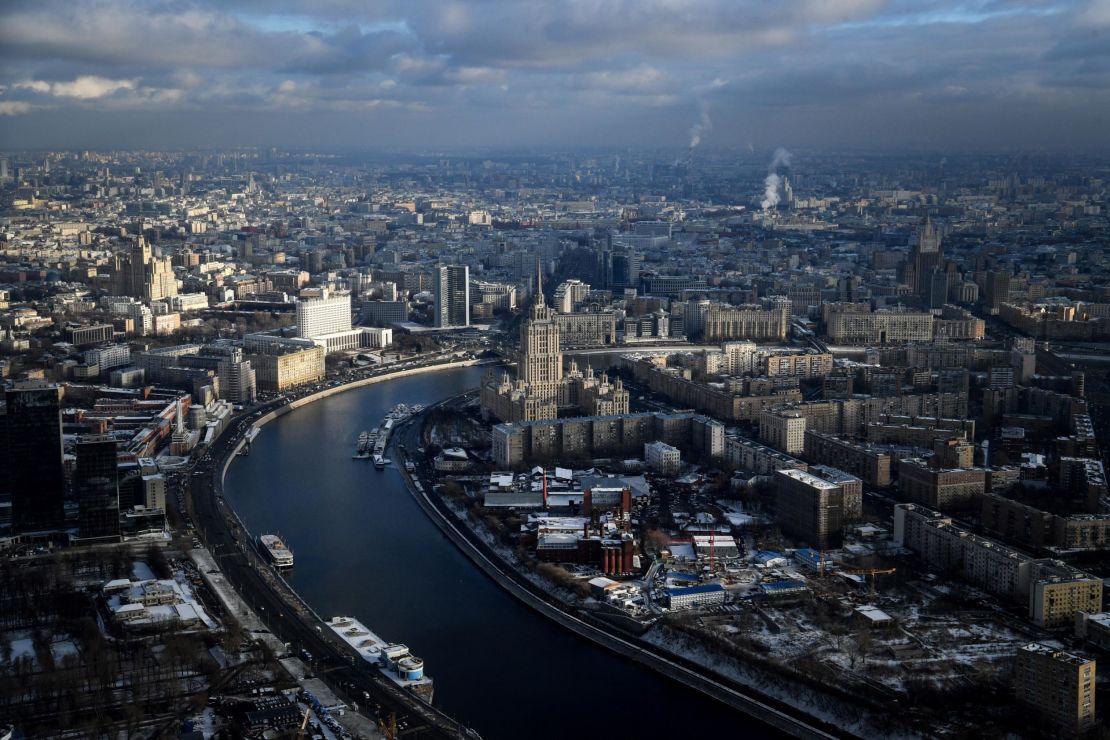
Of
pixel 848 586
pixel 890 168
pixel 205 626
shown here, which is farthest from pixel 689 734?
pixel 890 168

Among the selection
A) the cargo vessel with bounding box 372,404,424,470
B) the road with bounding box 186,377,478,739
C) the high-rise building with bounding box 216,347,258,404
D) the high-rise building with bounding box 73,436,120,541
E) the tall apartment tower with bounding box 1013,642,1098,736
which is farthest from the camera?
the high-rise building with bounding box 216,347,258,404

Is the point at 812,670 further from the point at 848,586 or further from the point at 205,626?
the point at 205,626

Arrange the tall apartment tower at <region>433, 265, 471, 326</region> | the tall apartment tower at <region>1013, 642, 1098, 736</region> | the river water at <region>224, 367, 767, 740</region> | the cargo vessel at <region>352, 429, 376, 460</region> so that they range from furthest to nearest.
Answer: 1. the tall apartment tower at <region>433, 265, 471, 326</region>
2. the cargo vessel at <region>352, 429, 376, 460</region>
3. the river water at <region>224, 367, 767, 740</region>
4. the tall apartment tower at <region>1013, 642, 1098, 736</region>

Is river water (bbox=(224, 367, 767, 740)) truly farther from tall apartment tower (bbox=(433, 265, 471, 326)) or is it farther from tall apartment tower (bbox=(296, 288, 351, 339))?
tall apartment tower (bbox=(433, 265, 471, 326))

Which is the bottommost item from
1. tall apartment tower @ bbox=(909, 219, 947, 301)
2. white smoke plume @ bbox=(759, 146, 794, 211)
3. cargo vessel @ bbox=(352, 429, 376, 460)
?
cargo vessel @ bbox=(352, 429, 376, 460)

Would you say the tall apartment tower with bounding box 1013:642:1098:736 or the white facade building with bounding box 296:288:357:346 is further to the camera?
the white facade building with bounding box 296:288:357:346

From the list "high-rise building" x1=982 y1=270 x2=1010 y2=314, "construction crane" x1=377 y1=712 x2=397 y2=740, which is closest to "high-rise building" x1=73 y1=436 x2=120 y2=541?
"construction crane" x1=377 y1=712 x2=397 y2=740

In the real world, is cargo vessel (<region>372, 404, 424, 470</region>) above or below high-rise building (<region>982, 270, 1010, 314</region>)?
below

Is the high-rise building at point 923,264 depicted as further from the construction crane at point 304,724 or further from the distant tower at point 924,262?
the construction crane at point 304,724

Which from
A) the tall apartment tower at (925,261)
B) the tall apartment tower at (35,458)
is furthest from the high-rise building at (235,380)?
the tall apartment tower at (925,261)
